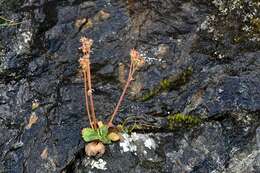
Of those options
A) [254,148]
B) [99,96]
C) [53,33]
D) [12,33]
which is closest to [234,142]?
[254,148]

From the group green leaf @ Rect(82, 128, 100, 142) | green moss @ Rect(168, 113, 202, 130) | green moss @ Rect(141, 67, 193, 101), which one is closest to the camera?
green leaf @ Rect(82, 128, 100, 142)

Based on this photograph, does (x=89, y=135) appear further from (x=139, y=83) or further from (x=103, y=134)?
(x=139, y=83)

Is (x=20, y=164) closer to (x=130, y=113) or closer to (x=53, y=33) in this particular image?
(x=130, y=113)

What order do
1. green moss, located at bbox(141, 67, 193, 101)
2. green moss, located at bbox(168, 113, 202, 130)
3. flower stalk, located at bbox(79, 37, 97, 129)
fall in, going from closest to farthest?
flower stalk, located at bbox(79, 37, 97, 129) < green moss, located at bbox(168, 113, 202, 130) < green moss, located at bbox(141, 67, 193, 101)

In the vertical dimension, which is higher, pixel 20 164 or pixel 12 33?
pixel 12 33

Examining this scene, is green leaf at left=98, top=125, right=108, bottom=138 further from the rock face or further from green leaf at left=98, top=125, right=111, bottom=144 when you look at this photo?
the rock face

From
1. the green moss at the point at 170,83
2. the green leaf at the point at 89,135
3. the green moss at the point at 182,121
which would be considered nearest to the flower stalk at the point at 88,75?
the green leaf at the point at 89,135

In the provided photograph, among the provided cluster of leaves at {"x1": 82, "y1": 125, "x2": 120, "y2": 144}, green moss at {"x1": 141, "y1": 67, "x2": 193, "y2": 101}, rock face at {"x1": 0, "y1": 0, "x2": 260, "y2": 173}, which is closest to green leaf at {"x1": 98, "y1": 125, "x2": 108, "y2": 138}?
cluster of leaves at {"x1": 82, "y1": 125, "x2": 120, "y2": 144}
